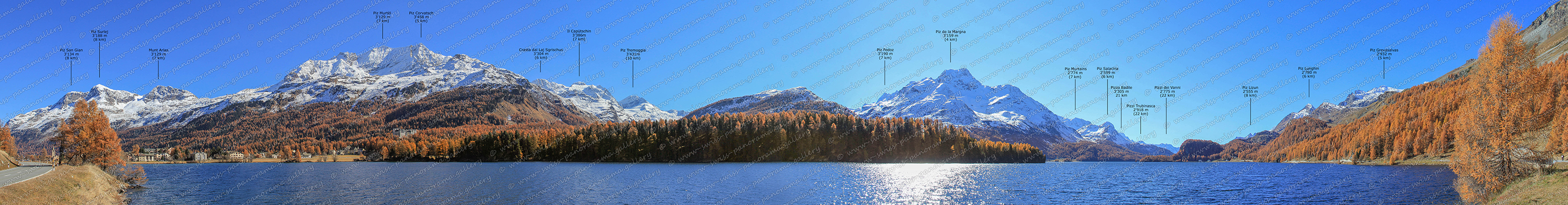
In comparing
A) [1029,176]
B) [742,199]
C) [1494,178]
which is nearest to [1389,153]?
[1029,176]

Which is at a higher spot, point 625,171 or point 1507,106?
point 1507,106

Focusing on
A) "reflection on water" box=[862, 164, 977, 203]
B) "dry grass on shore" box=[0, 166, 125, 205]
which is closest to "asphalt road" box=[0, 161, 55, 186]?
"dry grass on shore" box=[0, 166, 125, 205]

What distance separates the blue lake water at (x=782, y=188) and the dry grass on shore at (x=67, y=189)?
3.23 meters

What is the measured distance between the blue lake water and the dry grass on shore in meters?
3.23

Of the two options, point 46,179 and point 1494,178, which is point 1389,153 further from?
point 46,179

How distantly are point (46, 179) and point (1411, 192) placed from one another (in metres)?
108

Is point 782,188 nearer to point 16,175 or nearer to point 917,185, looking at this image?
point 917,185

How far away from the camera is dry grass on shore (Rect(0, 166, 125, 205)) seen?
4138cm

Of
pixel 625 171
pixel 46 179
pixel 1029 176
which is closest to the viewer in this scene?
pixel 46 179

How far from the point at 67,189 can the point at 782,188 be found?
56.4 metres

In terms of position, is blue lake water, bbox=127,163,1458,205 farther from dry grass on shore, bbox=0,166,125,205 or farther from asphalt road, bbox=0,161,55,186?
asphalt road, bbox=0,161,55,186

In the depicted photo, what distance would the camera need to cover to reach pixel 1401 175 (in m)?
101

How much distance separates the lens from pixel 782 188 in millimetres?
77875

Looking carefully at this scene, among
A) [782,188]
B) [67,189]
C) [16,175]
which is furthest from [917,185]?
[16,175]
